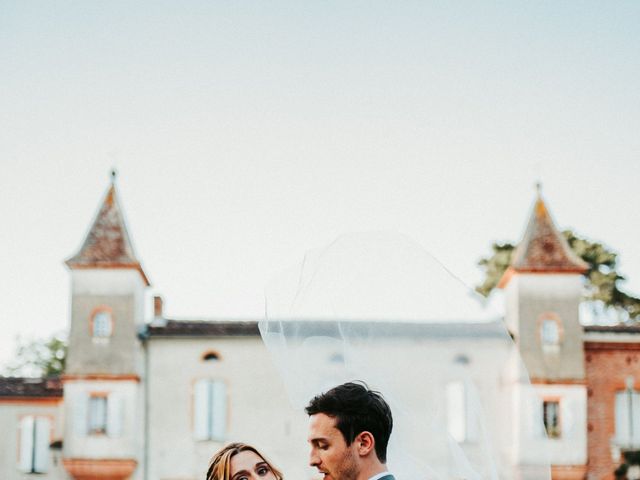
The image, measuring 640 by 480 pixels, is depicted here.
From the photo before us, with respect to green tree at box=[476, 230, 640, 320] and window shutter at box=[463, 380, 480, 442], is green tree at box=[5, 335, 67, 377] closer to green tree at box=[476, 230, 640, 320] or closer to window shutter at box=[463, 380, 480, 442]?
green tree at box=[476, 230, 640, 320]

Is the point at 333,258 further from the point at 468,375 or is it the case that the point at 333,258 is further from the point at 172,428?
the point at 172,428

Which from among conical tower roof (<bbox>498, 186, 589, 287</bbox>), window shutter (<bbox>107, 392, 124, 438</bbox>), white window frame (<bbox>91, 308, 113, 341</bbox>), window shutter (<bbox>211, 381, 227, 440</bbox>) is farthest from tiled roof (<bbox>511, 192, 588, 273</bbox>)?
window shutter (<bbox>107, 392, 124, 438</bbox>)

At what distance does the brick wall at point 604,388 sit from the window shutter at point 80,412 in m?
13.6

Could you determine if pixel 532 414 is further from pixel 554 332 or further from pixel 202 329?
pixel 554 332

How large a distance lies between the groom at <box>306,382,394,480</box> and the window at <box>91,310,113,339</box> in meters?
29.5

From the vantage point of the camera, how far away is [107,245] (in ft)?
109

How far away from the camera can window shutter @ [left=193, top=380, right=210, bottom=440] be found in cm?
3234

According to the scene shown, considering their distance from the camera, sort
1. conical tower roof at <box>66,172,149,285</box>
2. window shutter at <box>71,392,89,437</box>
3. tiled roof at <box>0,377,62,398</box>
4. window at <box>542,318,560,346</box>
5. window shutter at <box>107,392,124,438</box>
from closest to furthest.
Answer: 1. window shutter at <box>71,392,89,437</box>
2. window shutter at <box>107,392,124,438</box>
3. tiled roof at <box>0,377,62,398</box>
4. window at <box>542,318,560,346</box>
5. conical tower roof at <box>66,172,149,285</box>

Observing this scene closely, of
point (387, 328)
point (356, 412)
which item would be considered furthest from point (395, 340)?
point (356, 412)

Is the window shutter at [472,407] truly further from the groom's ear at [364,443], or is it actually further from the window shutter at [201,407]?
the window shutter at [201,407]

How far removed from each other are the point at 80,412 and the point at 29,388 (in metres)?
1.92

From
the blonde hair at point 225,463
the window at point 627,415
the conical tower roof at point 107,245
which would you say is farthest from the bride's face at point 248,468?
the window at point 627,415

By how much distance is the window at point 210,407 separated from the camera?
32344 mm

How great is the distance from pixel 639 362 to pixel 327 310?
29506mm
